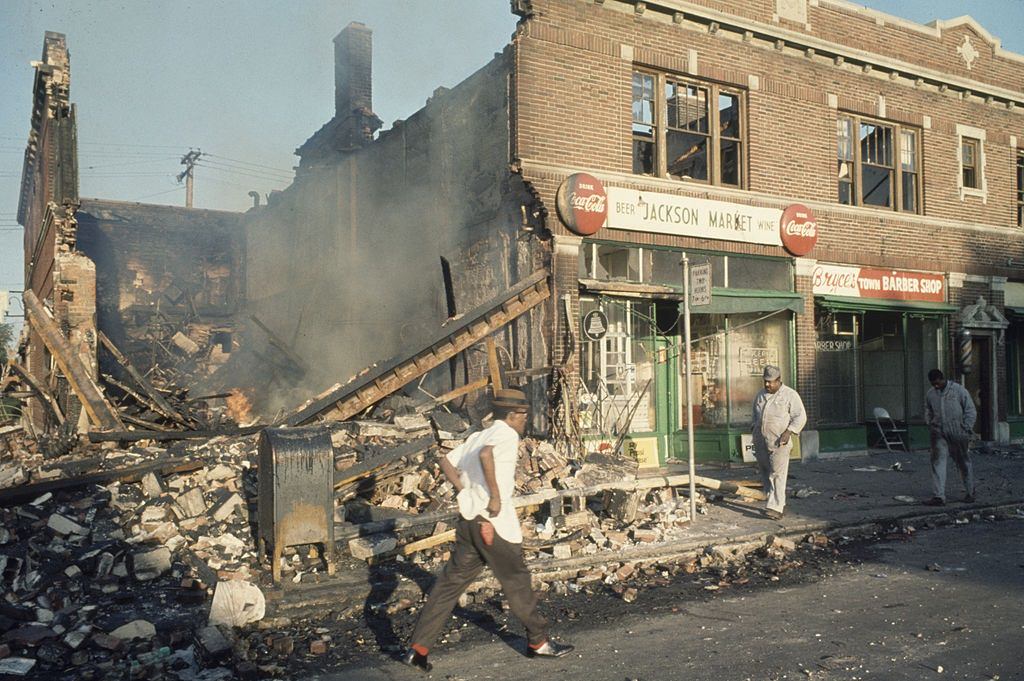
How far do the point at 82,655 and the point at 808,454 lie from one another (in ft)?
42.4

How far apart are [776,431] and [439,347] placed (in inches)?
201

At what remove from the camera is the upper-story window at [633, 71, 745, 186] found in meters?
13.8

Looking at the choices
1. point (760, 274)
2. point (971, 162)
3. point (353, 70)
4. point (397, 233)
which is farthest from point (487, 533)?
point (353, 70)

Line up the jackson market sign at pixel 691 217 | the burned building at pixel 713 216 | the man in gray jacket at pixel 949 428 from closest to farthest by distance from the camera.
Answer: the man in gray jacket at pixel 949 428 < the burned building at pixel 713 216 < the jackson market sign at pixel 691 217

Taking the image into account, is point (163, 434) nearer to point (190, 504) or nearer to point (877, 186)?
point (190, 504)

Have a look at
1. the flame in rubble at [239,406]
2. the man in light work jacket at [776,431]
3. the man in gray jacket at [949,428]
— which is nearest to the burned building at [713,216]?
the flame in rubble at [239,406]

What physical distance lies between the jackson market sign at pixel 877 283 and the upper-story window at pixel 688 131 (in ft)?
9.19

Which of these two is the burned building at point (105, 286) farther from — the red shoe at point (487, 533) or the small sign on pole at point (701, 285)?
the red shoe at point (487, 533)

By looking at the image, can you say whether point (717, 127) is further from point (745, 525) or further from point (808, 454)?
point (745, 525)

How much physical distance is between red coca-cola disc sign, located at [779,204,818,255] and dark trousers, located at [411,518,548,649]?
11.4 metres

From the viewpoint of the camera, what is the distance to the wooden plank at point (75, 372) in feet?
39.1

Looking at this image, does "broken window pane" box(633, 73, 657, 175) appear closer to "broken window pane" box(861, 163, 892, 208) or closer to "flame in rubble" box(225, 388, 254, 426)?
"broken window pane" box(861, 163, 892, 208)

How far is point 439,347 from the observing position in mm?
12188

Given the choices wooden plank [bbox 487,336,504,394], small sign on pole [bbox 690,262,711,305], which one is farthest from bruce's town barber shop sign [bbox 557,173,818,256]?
small sign on pole [bbox 690,262,711,305]
